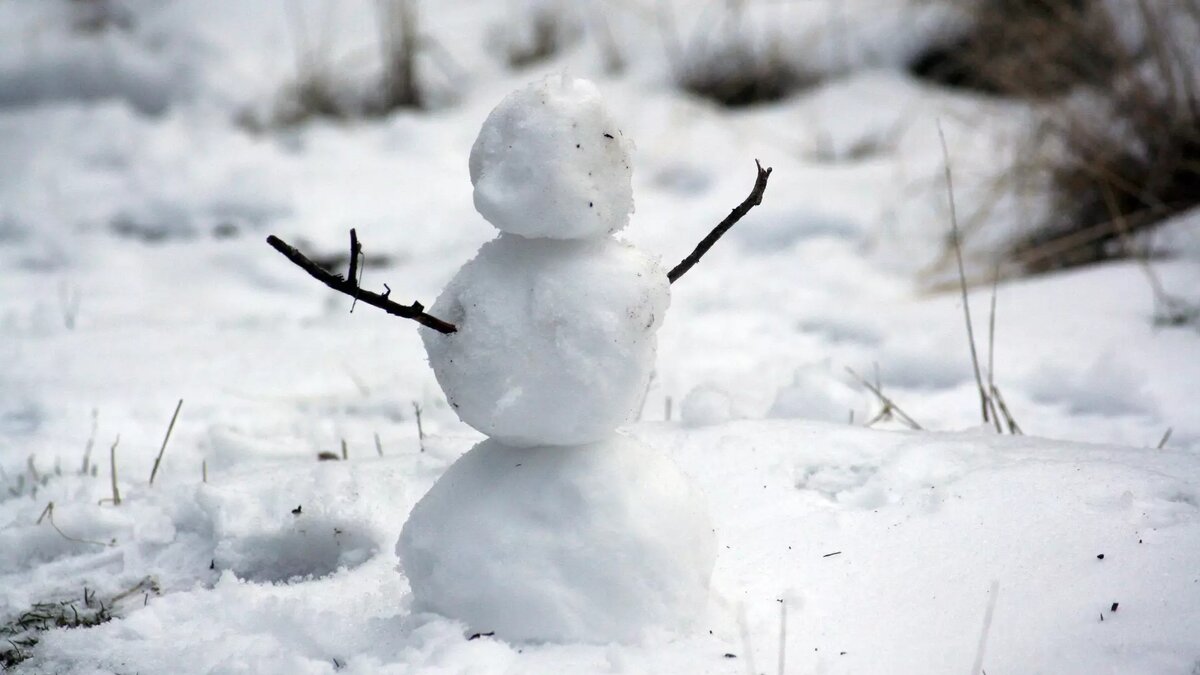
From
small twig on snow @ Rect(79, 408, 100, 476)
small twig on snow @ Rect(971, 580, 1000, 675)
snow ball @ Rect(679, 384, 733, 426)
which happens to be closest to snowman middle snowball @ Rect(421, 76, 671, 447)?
small twig on snow @ Rect(971, 580, 1000, 675)

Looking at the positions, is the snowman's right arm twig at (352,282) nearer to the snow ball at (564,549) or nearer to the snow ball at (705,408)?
the snow ball at (564,549)

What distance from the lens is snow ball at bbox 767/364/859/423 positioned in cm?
236

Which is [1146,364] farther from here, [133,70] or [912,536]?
[133,70]

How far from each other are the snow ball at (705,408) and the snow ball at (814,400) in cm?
21

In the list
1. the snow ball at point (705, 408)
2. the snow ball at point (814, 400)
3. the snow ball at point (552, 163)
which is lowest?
the snow ball at point (814, 400)

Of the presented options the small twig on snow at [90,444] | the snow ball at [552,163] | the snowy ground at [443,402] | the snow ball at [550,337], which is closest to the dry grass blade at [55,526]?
the snowy ground at [443,402]

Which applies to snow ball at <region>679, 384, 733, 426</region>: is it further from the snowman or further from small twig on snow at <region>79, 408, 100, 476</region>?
small twig on snow at <region>79, 408, 100, 476</region>

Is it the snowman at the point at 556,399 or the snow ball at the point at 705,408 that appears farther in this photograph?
the snow ball at the point at 705,408

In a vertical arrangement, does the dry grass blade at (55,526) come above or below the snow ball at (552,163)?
below

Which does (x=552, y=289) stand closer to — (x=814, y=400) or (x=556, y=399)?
(x=556, y=399)

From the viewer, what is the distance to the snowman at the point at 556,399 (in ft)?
4.44

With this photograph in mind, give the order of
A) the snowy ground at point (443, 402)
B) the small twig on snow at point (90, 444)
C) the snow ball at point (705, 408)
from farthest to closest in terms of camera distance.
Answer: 1. the small twig on snow at point (90, 444)
2. the snow ball at point (705, 408)
3. the snowy ground at point (443, 402)

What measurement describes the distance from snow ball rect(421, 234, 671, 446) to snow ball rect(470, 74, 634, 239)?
0.05 meters

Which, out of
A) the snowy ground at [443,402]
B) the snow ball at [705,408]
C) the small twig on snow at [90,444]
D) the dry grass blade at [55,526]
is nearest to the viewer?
the snowy ground at [443,402]
